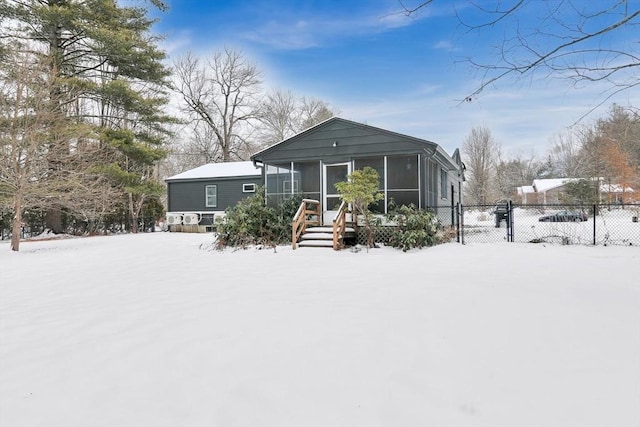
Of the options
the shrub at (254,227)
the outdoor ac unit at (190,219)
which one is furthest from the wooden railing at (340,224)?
the outdoor ac unit at (190,219)

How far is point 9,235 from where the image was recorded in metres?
14.8

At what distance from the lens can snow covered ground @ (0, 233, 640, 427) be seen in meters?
1.92

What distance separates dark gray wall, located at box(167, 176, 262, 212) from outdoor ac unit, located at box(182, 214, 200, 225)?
46 cm

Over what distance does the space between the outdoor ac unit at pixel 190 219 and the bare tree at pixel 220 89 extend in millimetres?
11045

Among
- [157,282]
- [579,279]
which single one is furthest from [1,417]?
[579,279]

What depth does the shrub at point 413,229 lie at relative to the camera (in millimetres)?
8234

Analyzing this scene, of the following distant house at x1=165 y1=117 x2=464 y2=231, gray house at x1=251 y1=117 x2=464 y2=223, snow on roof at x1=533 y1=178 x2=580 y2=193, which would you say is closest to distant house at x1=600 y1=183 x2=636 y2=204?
snow on roof at x1=533 y1=178 x2=580 y2=193

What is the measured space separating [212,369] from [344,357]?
3.08ft

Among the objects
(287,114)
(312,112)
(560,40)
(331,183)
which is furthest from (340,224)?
(312,112)

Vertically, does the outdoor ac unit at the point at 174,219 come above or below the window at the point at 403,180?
below

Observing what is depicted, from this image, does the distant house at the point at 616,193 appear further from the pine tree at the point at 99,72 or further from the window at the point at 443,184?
A: the pine tree at the point at 99,72

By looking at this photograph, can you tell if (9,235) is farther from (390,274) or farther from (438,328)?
(438,328)

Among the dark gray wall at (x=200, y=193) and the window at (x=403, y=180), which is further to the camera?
the dark gray wall at (x=200, y=193)

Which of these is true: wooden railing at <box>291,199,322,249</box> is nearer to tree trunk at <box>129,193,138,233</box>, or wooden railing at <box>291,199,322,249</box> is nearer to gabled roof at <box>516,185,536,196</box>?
tree trunk at <box>129,193,138,233</box>
